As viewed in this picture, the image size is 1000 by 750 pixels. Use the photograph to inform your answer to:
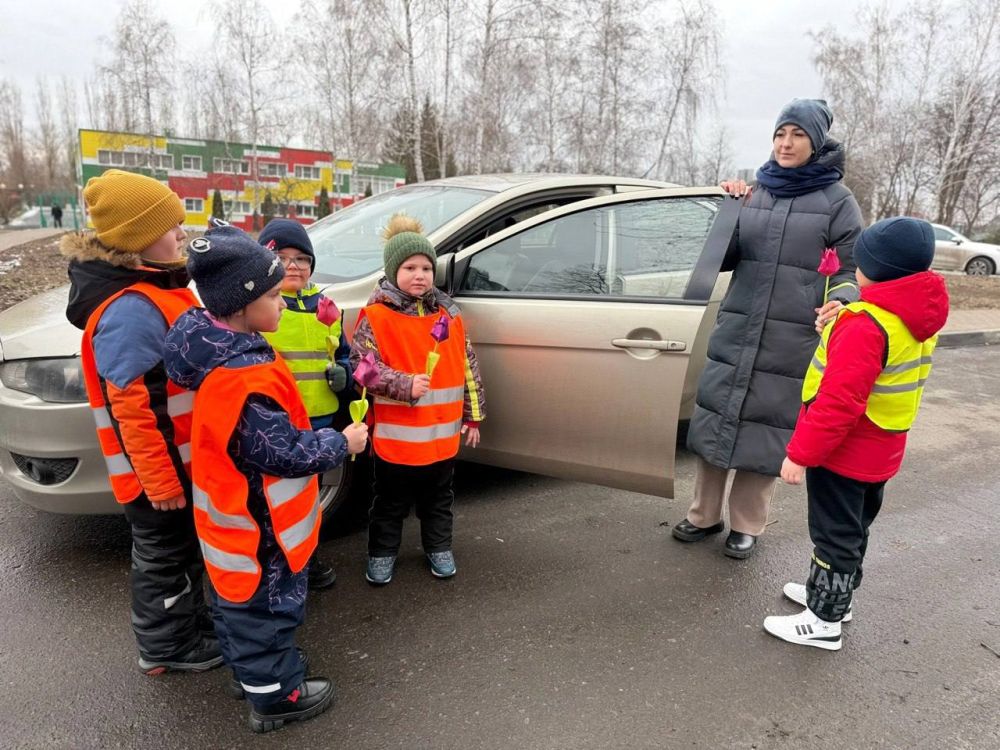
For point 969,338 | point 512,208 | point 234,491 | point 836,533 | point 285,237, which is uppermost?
point 512,208

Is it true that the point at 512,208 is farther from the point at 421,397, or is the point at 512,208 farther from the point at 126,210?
the point at 126,210

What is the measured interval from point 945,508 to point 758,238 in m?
2.11

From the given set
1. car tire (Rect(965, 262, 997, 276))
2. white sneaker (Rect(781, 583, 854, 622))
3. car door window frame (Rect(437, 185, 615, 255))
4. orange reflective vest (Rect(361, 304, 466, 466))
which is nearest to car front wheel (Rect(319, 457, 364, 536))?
orange reflective vest (Rect(361, 304, 466, 466))

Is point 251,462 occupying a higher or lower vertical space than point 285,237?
lower

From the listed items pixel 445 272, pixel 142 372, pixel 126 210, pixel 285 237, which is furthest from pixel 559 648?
pixel 126 210

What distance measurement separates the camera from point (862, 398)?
2096 mm

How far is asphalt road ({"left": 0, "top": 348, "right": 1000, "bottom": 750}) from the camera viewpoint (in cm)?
198

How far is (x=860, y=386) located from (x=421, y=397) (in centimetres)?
148

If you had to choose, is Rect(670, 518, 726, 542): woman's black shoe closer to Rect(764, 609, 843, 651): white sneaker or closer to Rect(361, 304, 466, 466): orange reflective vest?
Rect(764, 609, 843, 651): white sneaker

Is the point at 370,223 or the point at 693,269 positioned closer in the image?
the point at 693,269

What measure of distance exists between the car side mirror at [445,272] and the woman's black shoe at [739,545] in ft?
5.64

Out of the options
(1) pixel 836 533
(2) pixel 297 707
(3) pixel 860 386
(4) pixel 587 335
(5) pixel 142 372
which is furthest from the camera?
(4) pixel 587 335

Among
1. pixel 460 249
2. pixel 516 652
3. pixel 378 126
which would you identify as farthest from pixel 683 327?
pixel 378 126

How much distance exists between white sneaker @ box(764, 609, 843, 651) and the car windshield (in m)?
2.22
